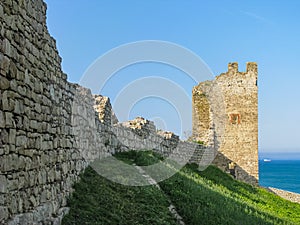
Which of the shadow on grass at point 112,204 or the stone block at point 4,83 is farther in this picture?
the shadow on grass at point 112,204

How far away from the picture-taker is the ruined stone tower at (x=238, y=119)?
84.7ft

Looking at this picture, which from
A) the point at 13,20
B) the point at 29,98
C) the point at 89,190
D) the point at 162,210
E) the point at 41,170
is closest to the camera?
the point at 13,20

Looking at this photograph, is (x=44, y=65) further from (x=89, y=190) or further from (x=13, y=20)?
(x=89, y=190)

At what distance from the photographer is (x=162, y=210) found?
876 cm

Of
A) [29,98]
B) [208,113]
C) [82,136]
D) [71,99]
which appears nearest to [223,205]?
[82,136]

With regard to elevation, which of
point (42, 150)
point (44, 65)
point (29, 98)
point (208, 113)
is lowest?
point (42, 150)

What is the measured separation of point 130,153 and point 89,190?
5.02m

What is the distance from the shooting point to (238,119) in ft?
85.3

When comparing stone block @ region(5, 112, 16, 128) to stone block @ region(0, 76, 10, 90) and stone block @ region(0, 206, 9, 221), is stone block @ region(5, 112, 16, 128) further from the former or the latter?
stone block @ region(0, 206, 9, 221)

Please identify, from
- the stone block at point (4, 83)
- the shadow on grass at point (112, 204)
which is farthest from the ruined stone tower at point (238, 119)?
the stone block at point (4, 83)

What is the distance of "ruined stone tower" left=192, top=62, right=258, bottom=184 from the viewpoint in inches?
1017

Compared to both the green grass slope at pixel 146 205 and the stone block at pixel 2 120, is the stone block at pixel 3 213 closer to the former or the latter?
the stone block at pixel 2 120

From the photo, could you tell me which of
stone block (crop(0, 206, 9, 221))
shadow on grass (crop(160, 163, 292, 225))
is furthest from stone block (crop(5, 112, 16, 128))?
shadow on grass (crop(160, 163, 292, 225))

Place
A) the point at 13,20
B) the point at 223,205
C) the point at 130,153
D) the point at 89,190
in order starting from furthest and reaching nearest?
the point at 130,153 < the point at 223,205 < the point at 89,190 < the point at 13,20
